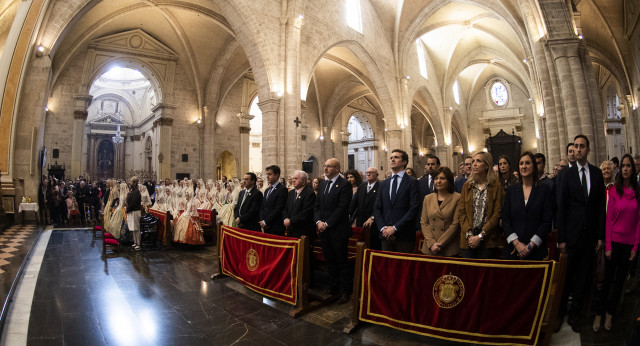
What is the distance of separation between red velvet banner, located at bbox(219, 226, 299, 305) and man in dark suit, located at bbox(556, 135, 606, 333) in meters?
2.73

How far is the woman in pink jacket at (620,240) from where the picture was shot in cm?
309

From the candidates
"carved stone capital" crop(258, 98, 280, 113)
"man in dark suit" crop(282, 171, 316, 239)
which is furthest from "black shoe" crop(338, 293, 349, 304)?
"carved stone capital" crop(258, 98, 280, 113)

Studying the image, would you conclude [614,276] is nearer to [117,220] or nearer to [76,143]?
[117,220]

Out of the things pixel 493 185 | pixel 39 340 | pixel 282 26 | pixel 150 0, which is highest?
pixel 150 0

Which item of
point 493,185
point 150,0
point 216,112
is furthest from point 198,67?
point 493,185

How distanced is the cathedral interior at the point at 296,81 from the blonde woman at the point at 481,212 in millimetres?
6612

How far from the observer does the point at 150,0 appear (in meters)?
14.6

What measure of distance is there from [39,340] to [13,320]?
0.77 meters

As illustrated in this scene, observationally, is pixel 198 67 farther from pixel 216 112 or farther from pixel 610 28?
pixel 610 28

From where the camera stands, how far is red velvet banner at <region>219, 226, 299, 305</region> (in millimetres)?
3934

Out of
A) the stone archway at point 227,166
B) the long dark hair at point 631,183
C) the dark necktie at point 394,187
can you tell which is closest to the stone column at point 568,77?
the long dark hair at point 631,183

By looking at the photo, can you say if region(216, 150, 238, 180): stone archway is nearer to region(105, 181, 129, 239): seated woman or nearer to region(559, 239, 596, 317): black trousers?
region(105, 181, 129, 239): seated woman

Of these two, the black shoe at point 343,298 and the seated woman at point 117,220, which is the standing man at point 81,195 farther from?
the black shoe at point 343,298

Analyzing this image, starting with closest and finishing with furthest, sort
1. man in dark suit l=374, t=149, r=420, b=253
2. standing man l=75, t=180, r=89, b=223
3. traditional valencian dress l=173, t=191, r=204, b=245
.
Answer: man in dark suit l=374, t=149, r=420, b=253 → traditional valencian dress l=173, t=191, r=204, b=245 → standing man l=75, t=180, r=89, b=223
